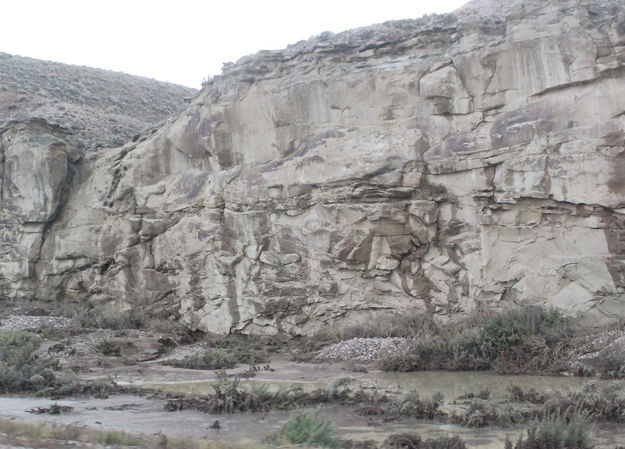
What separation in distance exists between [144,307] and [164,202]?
361 centimetres

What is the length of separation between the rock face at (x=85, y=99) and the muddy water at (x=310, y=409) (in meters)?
13.8

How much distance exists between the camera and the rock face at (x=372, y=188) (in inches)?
634

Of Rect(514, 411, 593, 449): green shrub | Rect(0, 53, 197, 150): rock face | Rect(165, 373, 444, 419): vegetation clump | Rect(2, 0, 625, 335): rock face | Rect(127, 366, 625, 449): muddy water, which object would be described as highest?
Rect(0, 53, 197, 150): rock face

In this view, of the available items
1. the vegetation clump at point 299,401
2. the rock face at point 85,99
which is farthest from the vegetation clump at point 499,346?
the rock face at point 85,99

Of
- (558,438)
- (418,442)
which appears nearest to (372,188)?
(418,442)

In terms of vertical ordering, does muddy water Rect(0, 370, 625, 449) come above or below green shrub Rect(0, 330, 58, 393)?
below

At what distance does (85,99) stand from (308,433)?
3098 centimetres

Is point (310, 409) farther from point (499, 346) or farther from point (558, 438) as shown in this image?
point (499, 346)

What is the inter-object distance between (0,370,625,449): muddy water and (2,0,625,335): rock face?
11.8 ft

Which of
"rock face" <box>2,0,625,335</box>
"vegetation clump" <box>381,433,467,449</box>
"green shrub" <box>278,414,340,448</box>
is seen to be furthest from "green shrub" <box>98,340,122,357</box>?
"vegetation clump" <box>381,433,467,449</box>

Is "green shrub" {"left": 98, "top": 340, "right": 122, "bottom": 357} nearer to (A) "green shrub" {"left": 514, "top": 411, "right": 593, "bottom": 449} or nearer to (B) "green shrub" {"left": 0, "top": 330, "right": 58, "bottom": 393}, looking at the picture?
(B) "green shrub" {"left": 0, "top": 330, "right": 58, "bottom": 393}

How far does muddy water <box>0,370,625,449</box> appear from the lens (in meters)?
9.88

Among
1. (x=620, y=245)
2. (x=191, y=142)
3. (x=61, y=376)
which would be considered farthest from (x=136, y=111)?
(x=620, y=245)

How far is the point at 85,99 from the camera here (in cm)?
3556
